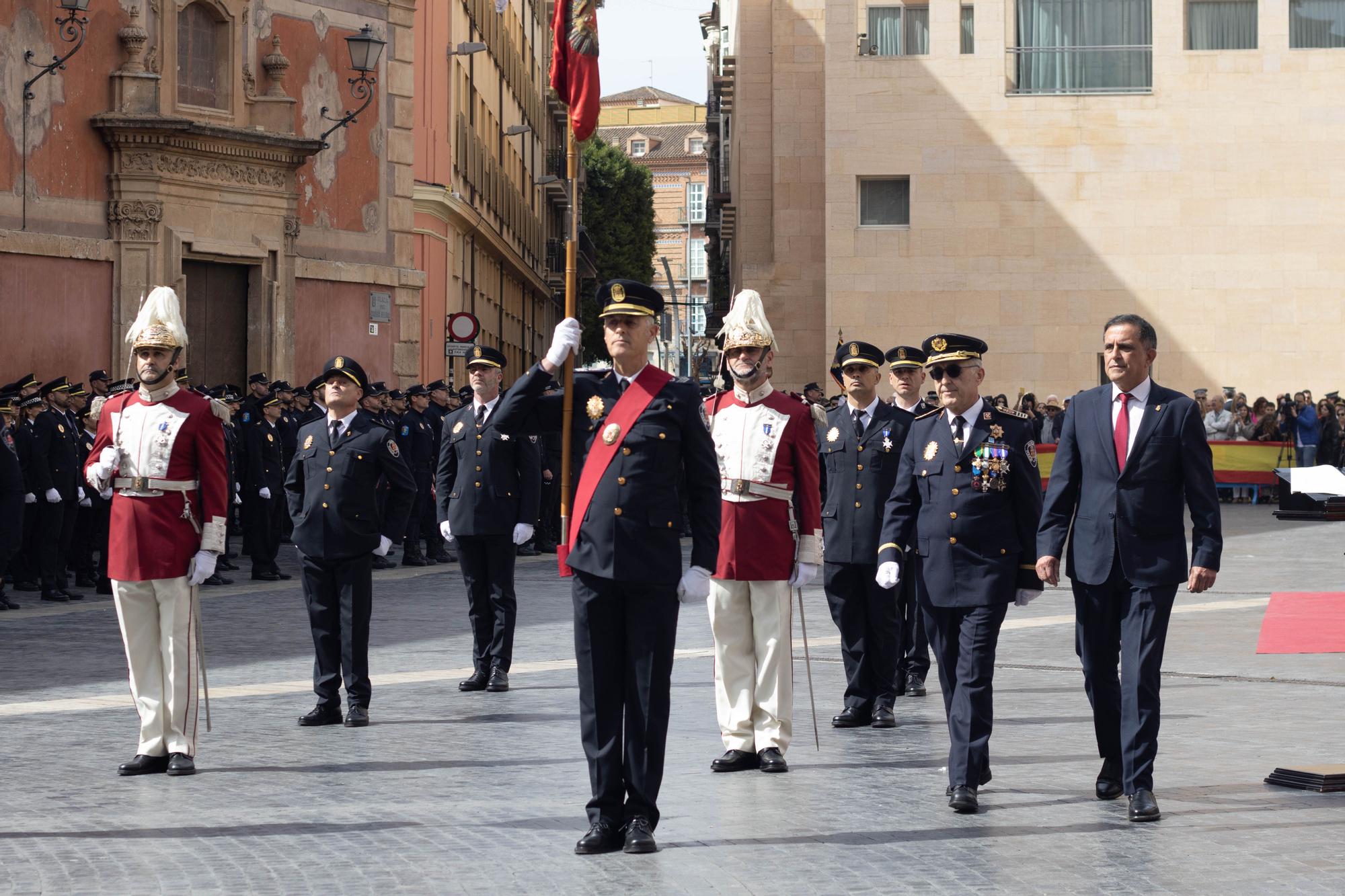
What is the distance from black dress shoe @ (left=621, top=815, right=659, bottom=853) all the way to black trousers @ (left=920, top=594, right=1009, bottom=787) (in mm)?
1472

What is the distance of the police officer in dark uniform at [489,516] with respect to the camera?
39.0 feet

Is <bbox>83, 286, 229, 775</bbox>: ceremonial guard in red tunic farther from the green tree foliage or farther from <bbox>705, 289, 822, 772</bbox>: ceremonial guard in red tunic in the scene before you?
the green tree foliage

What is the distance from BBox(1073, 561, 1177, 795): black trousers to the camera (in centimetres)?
774

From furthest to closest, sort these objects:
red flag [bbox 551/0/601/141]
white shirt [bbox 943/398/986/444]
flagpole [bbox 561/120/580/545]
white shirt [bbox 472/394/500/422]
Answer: white shirt [bbox 472/394/500/422]
white shirt [bbox 943/398/986/444]
red flag [bbox 551/0/601/141]
flagpole [bbox 561/120/580/545]

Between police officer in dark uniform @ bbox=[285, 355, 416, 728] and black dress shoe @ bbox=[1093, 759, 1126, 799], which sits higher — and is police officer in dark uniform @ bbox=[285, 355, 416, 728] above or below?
above

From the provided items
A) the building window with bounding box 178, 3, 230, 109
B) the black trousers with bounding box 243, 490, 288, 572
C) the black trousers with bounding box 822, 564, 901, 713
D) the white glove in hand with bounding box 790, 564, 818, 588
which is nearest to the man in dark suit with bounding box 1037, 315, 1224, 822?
the white glove in hand with bounding box 790, 564, 818, 588

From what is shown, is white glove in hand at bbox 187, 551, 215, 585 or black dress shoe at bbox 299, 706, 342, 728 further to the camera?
black dress shoe at bbox 299, 706, 342, 728

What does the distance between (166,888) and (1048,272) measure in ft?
112

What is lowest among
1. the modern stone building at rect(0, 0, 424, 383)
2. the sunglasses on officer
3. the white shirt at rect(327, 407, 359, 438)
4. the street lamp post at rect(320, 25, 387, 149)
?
the white shirt at rect(327, 407, 359, 438)

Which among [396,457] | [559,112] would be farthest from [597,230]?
[396,457]

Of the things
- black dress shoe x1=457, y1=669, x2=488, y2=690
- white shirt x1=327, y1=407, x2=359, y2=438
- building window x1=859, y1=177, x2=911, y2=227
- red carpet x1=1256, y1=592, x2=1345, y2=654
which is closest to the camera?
white shirt x1=327, y1=407, x2=359, y2=438

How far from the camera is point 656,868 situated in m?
6.84

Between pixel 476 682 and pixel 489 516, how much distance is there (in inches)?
41.3

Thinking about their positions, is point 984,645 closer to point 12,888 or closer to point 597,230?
point 12,888
